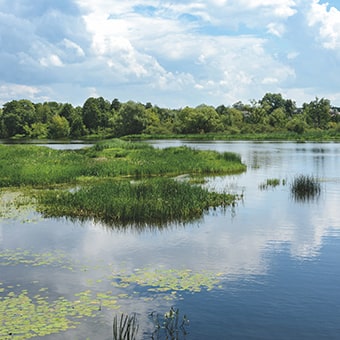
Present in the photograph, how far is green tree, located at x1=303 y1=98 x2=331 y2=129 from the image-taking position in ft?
465

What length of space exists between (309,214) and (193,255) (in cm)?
847

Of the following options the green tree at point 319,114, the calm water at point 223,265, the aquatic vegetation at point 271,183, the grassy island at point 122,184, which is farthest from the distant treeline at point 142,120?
the calm water at point 223,265

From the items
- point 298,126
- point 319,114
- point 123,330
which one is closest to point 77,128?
point 298,126

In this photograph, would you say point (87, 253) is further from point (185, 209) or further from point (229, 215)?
point (229, 215)

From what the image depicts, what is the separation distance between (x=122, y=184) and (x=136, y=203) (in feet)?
15.2

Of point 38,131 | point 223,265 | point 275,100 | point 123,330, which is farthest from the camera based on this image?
point 275,100

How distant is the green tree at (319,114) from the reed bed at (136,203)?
123652 millimetres

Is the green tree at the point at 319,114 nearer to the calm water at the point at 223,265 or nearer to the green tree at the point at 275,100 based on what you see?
the green tree at the point at 275,100

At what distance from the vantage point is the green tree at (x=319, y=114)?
142 meters

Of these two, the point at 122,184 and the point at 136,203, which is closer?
the point at 136,203

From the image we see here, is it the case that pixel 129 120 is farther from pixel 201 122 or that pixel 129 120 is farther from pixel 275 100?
pixel 275 100

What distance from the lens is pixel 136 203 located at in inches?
807

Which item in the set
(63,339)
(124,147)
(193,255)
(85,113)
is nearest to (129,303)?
(63,339)

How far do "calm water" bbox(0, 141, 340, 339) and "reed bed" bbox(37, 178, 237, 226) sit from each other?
95 centimetres
